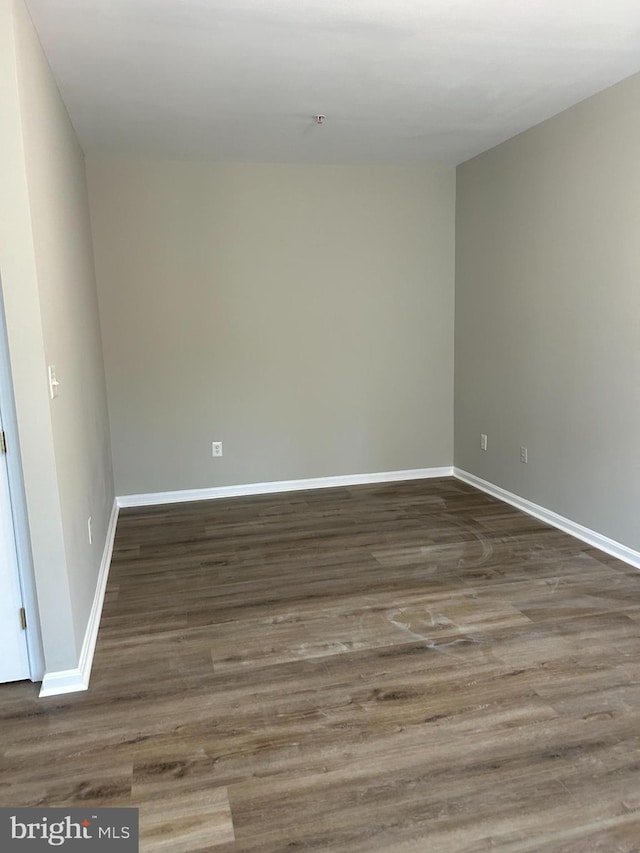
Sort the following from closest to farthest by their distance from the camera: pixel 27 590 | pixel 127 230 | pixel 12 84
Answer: pixel 12 84 < pixel 27 590 < pixel 127 230

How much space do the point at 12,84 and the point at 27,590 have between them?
172 cm

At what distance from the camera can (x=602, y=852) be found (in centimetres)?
151

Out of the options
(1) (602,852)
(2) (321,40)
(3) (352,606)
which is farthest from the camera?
(3) (352,606)

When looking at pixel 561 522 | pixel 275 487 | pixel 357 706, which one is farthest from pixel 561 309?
pixel 357 706

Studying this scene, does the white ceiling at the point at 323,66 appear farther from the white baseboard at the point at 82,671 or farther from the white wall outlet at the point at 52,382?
the white baseboard at the point at 82,671

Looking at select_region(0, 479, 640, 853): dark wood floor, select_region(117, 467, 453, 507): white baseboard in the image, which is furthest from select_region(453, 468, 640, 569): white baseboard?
select_region(117, 467, 453, 507): white baseboard

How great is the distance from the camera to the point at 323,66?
8.89ft

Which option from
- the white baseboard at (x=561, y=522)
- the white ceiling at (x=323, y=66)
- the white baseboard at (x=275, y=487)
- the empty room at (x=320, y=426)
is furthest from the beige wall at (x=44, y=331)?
the white baseboard at (x=561, y=522)

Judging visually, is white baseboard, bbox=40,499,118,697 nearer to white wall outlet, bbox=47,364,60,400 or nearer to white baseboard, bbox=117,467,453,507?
white wall outlet, bbox=47,364,60,400

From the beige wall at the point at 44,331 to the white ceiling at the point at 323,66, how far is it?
32 centimetres

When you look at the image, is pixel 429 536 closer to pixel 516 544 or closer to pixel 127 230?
pixel 516 544

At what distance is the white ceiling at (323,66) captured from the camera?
7.38ft

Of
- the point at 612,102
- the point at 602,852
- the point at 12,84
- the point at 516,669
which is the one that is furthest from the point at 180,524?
the point at 612,102

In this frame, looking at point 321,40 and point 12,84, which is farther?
point 321,40
